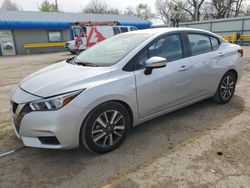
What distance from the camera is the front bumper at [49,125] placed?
97.3 inches

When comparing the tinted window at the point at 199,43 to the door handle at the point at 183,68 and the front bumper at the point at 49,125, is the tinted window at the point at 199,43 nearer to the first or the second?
the door handle at the point at 183,68

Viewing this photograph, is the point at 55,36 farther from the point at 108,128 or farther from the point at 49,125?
the point at 49,125

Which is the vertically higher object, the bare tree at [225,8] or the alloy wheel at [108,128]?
the bare tree at [225,8]

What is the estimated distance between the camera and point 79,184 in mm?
2406

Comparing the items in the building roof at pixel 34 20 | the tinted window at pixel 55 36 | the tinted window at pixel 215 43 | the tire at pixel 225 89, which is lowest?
the tire at pixel 225 89

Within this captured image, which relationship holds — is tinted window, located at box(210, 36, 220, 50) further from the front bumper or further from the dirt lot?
the front bumper

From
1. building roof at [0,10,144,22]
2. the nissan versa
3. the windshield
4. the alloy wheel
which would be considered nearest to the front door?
the nissan versa

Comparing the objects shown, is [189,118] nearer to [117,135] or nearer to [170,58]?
[170,58]

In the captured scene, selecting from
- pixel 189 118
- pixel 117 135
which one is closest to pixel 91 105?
pixel 117 135

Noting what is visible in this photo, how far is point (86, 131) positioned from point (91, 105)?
0.33m

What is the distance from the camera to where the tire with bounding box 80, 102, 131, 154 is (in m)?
2.68

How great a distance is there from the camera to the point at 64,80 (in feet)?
9.01

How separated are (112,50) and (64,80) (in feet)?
3.57

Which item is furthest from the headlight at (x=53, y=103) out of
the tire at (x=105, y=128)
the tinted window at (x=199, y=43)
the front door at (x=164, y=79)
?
the tinted window at (x=199, y=43)
